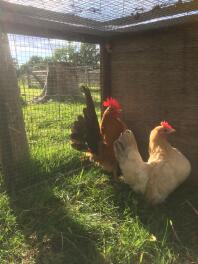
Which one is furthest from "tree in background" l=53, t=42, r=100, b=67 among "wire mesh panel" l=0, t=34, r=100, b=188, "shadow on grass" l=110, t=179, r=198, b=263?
"shadow on grass" l=110, t=179, r=198, b=263

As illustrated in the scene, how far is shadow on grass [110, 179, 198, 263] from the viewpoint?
2213mm

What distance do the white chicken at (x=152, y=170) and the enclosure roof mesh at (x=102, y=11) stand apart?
Answer: 114cm

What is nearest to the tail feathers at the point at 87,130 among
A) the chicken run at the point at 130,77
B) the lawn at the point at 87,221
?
the chicken run at the point at 130,77

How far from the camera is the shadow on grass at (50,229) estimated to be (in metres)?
2.08

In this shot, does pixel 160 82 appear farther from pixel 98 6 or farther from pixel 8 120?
pixel 8 120

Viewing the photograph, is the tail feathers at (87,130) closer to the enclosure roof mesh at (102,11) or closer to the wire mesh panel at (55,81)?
the wire mesh panel at (55,81)

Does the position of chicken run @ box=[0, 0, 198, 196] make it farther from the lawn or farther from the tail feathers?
the lawn

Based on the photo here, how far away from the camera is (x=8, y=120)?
3.02m

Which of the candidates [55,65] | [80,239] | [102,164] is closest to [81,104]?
[55,65]

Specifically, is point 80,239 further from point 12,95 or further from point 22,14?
point 22,14

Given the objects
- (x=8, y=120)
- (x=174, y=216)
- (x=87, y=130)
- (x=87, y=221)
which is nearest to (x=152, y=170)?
(x=174, y=216)

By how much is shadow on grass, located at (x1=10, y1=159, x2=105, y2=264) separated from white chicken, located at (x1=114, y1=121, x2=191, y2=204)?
0.67m

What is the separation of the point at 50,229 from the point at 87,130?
4.34 feet

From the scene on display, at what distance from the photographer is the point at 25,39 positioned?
290 centimetres
